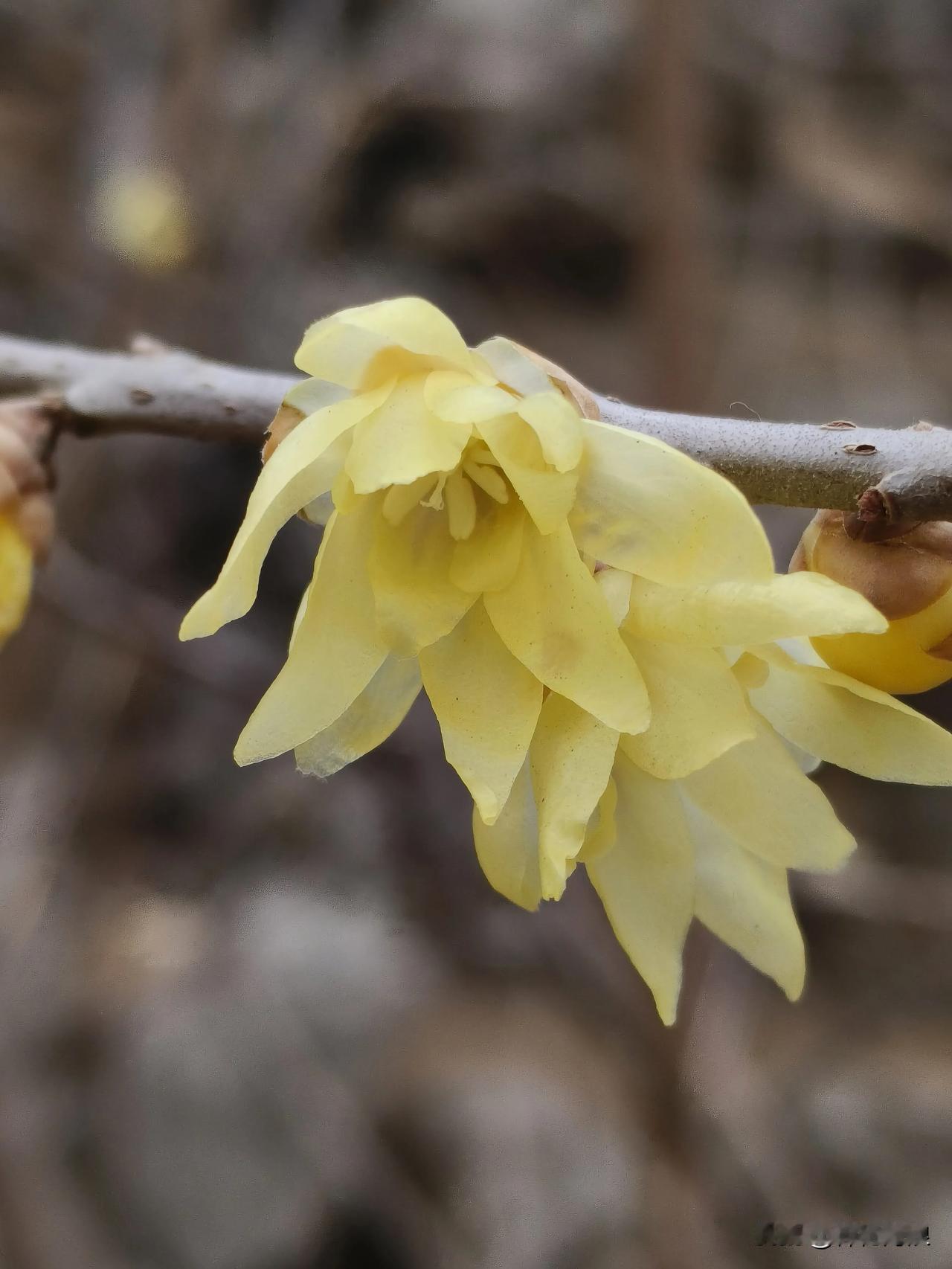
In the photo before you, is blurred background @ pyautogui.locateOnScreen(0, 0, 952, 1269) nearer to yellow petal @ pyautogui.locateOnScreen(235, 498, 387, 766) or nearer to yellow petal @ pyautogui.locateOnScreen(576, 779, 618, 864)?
yellow petal @ pyautogui.locateOnScreen(576, 779, 618, 864)

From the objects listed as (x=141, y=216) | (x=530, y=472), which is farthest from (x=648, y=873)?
(x=141, y=216)

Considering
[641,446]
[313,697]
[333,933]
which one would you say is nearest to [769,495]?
[641,446]

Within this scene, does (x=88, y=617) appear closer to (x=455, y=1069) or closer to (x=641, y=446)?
(x=455, y=1069)

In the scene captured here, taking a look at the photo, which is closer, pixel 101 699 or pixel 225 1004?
pixel 225 1004

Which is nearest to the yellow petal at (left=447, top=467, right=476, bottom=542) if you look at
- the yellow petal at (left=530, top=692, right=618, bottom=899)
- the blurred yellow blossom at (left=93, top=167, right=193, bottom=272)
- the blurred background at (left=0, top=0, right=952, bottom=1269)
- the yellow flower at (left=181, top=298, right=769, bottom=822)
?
the yellow flower at (left=181, top=298, right=769, bottom=822)

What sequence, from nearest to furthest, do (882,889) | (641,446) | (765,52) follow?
(641,446) < (882,889) < (765,52)

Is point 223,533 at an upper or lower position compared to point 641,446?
upper

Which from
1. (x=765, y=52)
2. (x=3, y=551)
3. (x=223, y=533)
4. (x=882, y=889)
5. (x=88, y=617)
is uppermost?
(x=765, y=52)
